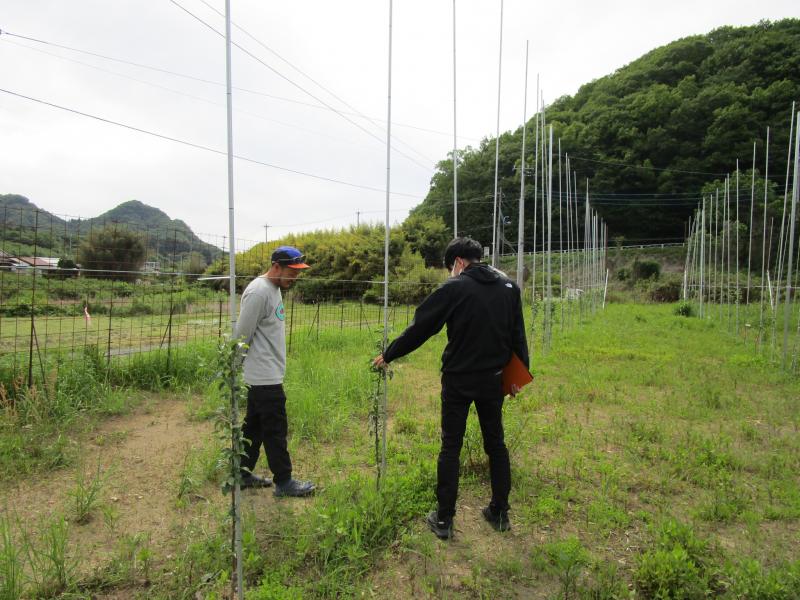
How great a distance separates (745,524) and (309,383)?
183 inches

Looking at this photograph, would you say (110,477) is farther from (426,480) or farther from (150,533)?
(426,480)

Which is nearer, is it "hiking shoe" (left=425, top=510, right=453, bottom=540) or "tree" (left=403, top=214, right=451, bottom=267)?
"hiking shoe" (left=425, top=510, right=453, bottom=540)

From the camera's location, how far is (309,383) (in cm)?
591

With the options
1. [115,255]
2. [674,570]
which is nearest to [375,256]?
[115,255]

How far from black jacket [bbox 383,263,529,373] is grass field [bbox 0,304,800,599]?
0.79m

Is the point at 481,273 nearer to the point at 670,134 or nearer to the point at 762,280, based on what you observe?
the point at 762,280

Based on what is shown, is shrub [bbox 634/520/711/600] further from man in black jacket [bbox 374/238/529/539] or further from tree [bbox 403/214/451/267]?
tree [bbox 403/214/451/267]

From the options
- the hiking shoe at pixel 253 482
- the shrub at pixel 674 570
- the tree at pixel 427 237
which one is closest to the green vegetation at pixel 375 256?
the tree at pixel 427 237

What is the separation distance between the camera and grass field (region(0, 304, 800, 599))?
7.50 feet

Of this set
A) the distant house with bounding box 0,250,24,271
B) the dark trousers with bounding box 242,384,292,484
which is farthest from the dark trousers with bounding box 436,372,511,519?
the distant house with bounding box 0,250,24,271

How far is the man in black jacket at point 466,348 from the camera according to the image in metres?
2.61

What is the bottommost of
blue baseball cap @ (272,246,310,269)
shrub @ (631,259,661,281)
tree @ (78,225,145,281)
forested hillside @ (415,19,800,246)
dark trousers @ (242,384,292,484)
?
dark trousers @ (242,384,292,484)

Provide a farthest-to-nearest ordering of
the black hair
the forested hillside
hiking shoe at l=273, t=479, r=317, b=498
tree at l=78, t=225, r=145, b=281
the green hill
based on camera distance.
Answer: the forested hillside
tree at l=78, t=225, r=145, b=281
the green hill
hiking shoe at l=273, t=479, r=317, b=498
the black hair

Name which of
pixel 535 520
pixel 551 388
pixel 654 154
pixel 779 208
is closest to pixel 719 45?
pixel 654 154
